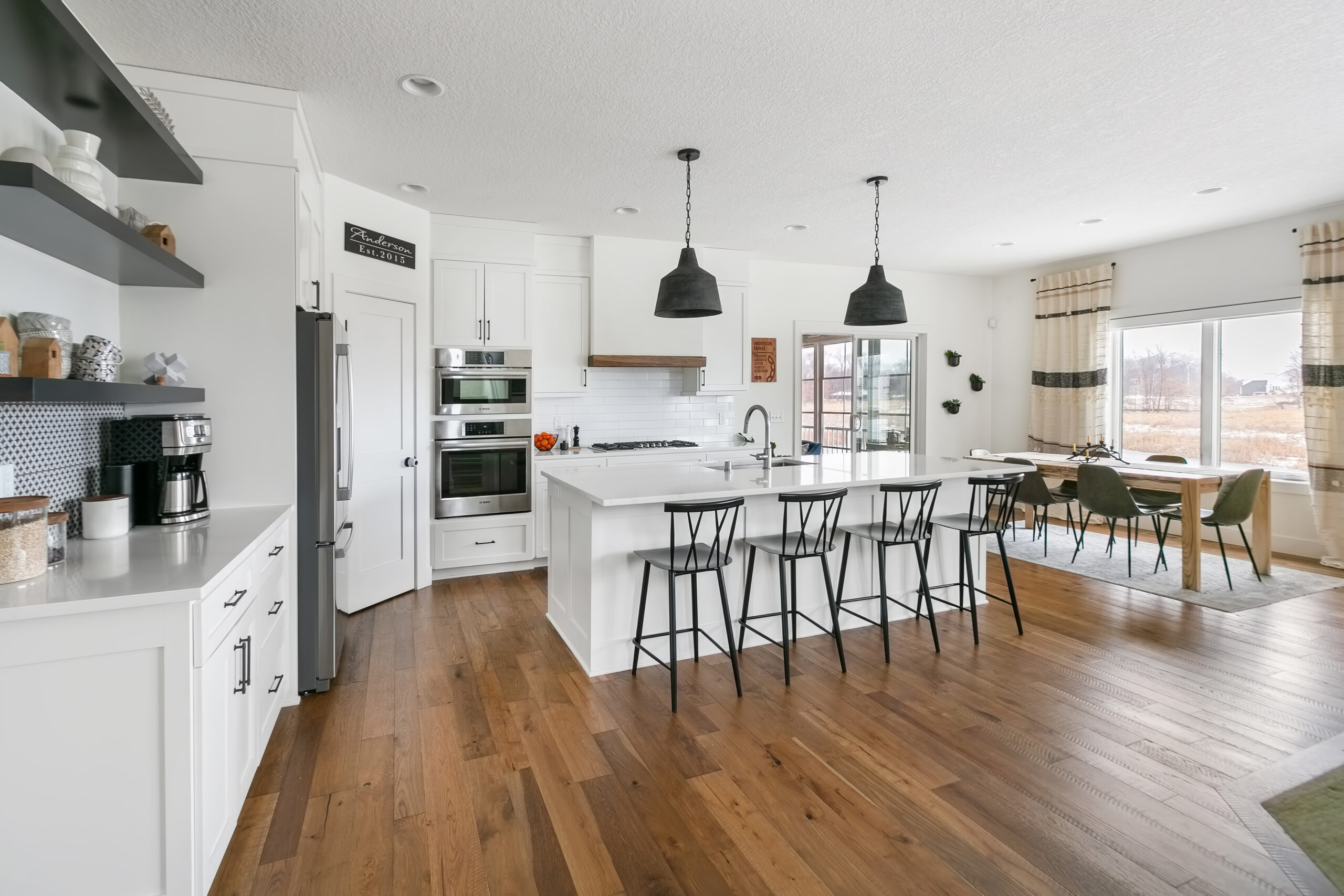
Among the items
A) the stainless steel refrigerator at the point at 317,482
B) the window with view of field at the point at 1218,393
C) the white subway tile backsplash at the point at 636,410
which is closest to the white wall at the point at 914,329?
the white subway tile backsplash at the point at 636,410

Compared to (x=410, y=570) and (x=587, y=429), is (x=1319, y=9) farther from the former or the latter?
(x=410, y=570)

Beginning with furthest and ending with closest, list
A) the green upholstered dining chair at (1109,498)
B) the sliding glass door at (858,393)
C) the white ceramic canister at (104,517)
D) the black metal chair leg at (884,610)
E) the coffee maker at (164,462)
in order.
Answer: the sliding glass door at (858,393) < the green upholstered dining chair at (1109,498) < the black metal chair leg at (884,610) < the coffee maker at (164,462) < the white ceramic canister at (104,517)

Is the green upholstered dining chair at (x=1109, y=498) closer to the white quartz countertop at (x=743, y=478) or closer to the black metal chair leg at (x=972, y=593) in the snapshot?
the white quartz countertop at (x=743, y=478)

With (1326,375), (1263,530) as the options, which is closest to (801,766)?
(1263,530)

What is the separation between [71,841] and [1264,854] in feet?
10.1

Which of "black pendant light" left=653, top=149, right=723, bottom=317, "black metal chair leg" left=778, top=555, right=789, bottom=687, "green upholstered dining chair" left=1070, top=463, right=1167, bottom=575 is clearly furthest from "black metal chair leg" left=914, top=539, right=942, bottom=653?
"green upholstered dining chair" left=1070, top=463, right=1167, bottom=575

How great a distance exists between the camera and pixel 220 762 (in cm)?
178

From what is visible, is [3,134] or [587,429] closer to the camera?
[3,134]

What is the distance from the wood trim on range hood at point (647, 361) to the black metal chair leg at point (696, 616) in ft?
8.52

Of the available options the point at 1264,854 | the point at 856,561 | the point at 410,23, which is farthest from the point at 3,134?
the point at 1264,854

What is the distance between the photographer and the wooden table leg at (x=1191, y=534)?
171 inches

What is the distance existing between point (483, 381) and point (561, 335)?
83 centimetres

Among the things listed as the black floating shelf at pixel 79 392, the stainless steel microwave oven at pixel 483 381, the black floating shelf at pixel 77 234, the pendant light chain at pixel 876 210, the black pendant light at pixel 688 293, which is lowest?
the black floating shelf at pixel 79 392

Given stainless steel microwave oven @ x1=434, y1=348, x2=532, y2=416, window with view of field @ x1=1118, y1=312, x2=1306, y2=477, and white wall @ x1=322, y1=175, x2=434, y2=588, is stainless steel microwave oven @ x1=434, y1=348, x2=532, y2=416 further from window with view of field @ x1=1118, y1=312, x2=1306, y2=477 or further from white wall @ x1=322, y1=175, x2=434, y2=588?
window with view of field @ x1=1118, y1=312, x2=1306, y2=477
